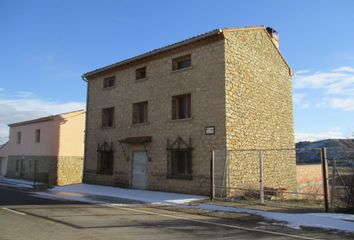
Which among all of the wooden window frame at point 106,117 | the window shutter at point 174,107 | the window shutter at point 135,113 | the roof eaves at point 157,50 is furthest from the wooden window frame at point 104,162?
the window shutter at point 174,107

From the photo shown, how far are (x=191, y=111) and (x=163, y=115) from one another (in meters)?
1.93

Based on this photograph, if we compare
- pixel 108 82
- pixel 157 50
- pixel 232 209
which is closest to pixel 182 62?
pixel 157 50

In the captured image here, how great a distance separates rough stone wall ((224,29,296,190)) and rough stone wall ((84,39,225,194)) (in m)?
0.68

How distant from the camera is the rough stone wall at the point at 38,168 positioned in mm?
26062

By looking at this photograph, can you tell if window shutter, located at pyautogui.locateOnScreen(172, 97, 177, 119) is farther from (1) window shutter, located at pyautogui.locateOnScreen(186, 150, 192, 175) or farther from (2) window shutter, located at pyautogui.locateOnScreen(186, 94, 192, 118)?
(1) window shutter, located at pyautogui.locateOnScreen(186, 150, 192, 175)

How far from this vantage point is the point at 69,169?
27.4 m

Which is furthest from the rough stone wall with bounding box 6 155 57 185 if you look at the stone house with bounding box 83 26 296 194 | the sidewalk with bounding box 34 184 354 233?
the sidewalk with bounding box 34 184 354 233

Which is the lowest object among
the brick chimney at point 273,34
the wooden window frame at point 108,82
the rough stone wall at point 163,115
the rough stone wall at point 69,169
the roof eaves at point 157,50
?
the rough stone wall at point 69,169

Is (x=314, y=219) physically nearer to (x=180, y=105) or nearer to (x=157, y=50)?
(x=180, y=105)

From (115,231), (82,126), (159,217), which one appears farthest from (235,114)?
(82,126)

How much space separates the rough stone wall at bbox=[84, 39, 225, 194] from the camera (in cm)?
1580

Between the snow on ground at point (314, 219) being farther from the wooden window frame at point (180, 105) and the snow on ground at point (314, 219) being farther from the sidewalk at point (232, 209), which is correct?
the wooden window frame at point (180, 105)

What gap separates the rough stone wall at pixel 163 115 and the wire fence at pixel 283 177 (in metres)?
0.97

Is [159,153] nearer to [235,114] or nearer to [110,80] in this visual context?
[235,114]
